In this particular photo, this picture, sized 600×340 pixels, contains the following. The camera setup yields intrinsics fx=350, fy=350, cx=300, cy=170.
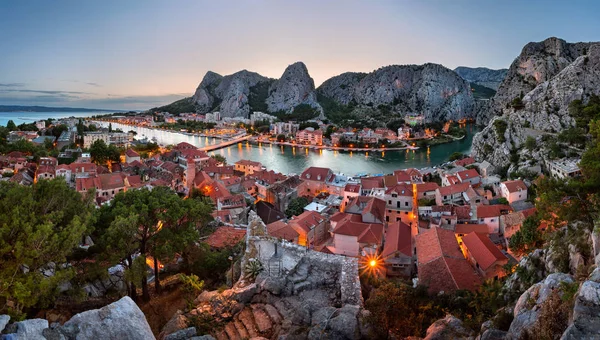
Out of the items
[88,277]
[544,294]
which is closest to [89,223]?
[88,277]

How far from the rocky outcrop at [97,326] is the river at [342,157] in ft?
108

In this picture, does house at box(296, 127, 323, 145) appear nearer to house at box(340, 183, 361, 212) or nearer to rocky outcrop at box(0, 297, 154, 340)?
house at box(340, 183, 361, 212)

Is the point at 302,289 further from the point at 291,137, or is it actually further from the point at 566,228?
the point at 291,137

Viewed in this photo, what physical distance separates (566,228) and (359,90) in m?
105

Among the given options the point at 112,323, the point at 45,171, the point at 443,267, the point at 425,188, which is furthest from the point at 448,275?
the point at 45,171

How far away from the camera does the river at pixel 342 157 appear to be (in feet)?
130

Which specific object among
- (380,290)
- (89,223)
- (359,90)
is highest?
(359,90)

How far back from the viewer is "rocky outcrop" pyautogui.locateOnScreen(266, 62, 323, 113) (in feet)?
346

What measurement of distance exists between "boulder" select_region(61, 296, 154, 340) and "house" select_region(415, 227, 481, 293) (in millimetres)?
6904

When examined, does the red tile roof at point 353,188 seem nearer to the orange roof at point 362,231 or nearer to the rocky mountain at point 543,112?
the orange roof at point 362,231

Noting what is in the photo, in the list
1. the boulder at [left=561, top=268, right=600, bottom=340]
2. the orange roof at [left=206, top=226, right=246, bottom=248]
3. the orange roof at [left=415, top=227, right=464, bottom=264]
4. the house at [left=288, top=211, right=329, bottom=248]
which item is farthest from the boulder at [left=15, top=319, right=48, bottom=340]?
the house at [left=288, top=211, right=329, bottom=248]

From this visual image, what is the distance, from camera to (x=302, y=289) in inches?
244

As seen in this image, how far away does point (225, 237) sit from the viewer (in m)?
11.3

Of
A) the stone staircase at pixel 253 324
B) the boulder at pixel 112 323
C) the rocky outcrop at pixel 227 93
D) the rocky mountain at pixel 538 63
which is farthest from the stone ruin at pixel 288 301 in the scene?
the rocky outcrop at pixel 227 93
